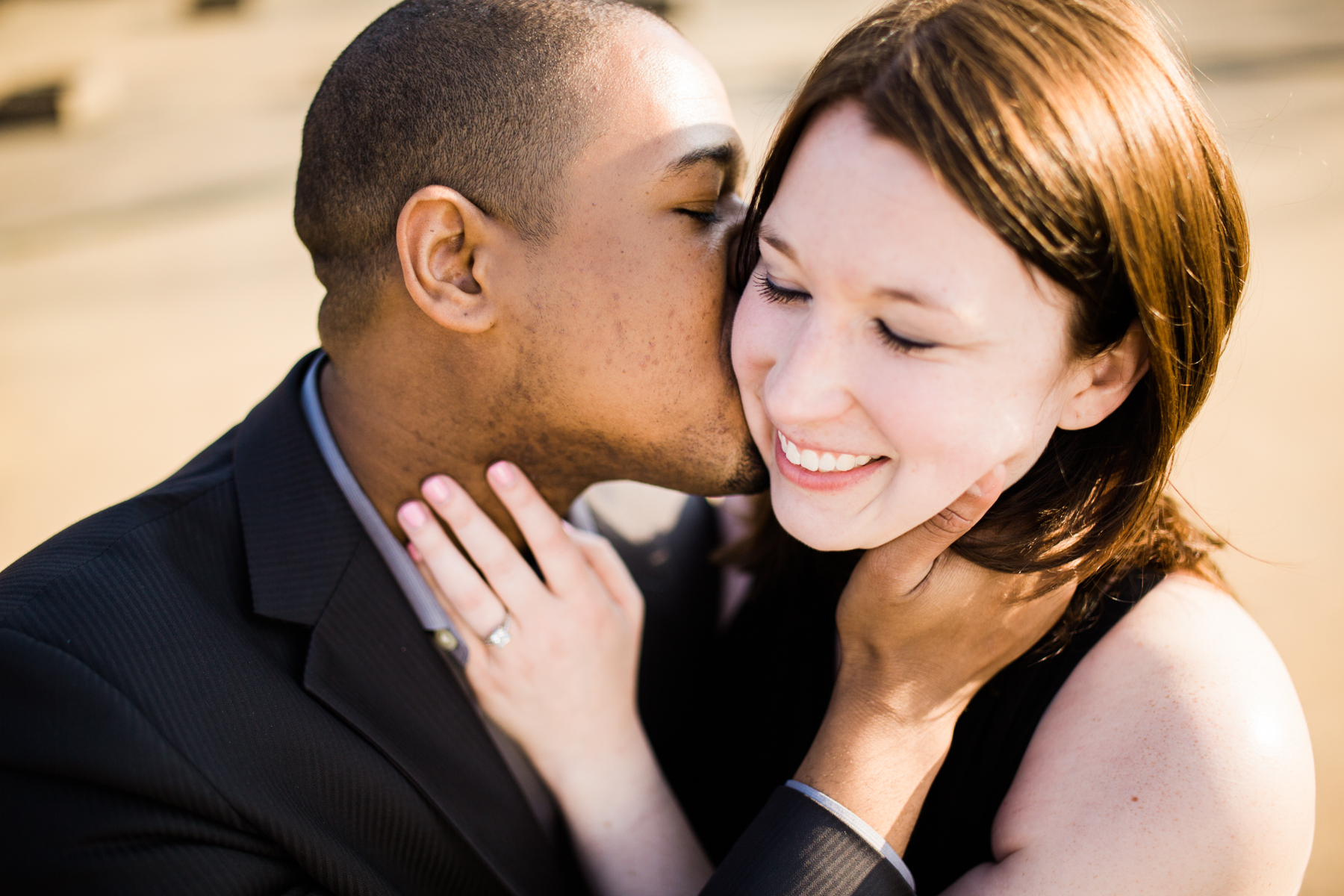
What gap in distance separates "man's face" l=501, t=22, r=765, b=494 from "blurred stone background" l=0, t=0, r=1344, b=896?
1.86 ft

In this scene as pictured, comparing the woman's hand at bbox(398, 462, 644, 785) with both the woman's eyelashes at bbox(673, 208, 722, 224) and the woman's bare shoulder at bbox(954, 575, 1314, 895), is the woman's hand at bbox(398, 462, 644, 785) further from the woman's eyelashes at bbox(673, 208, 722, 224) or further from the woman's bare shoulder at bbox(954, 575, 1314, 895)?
the woman's bare shoulder at bbox(954, 575, 1314, 895)

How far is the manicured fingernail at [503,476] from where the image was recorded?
94.6 inches

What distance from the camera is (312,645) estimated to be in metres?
2.02

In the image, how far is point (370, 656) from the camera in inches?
83.4

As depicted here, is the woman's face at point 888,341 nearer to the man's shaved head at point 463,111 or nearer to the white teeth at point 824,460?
the white teeth at point 824,460

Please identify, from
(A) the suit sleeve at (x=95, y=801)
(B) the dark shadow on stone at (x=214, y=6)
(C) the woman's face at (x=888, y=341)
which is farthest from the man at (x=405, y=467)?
(B) the dark shadow on stone at (x=214, y=6)

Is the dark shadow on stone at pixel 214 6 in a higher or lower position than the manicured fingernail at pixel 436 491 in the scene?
higher

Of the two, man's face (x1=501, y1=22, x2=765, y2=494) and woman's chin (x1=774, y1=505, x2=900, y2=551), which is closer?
woman's chin (x1=774, y1=505, x2=900, y2=551)

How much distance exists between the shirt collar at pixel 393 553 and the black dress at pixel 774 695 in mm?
702

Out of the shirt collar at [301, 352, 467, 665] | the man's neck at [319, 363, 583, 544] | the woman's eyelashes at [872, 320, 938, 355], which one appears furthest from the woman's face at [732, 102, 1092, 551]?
the shirt collar at [301, 352, 467, 665]

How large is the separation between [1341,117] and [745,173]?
9.94 metres

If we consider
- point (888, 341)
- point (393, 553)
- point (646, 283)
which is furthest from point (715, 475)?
point (393, 553)

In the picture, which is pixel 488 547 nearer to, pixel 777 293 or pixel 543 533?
pixel 543 533

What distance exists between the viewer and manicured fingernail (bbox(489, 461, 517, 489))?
2.40m
